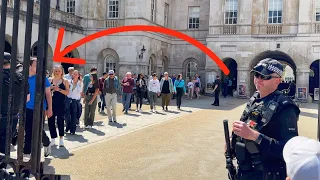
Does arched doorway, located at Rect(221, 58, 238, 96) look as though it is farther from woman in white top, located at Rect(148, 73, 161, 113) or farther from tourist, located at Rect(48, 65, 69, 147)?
tourist, located at Rect(48, 65, 69, 147)

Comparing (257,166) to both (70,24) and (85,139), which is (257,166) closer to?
(85,139)

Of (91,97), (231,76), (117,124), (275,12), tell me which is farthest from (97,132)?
(231,76)

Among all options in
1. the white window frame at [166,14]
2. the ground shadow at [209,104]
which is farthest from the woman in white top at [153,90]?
the white window frame at [166,14]

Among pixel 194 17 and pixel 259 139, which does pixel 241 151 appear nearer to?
pixel 259 139

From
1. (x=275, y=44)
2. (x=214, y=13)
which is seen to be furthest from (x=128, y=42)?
(x=275, y=44)

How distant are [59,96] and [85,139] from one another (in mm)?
1829

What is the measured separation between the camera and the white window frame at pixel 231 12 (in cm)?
3048

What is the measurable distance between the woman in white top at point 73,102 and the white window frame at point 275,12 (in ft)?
73.2

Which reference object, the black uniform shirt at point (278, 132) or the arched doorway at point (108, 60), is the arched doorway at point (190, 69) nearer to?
the arched doorway at point (108, 60)

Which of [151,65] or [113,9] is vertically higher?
[113,9]

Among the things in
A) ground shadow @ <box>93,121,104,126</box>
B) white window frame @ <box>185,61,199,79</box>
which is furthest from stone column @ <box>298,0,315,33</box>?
ground shadow @ <box>93,121,104,126</box>

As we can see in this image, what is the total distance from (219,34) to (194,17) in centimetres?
434

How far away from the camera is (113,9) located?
29812mm

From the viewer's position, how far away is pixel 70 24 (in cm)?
2733
